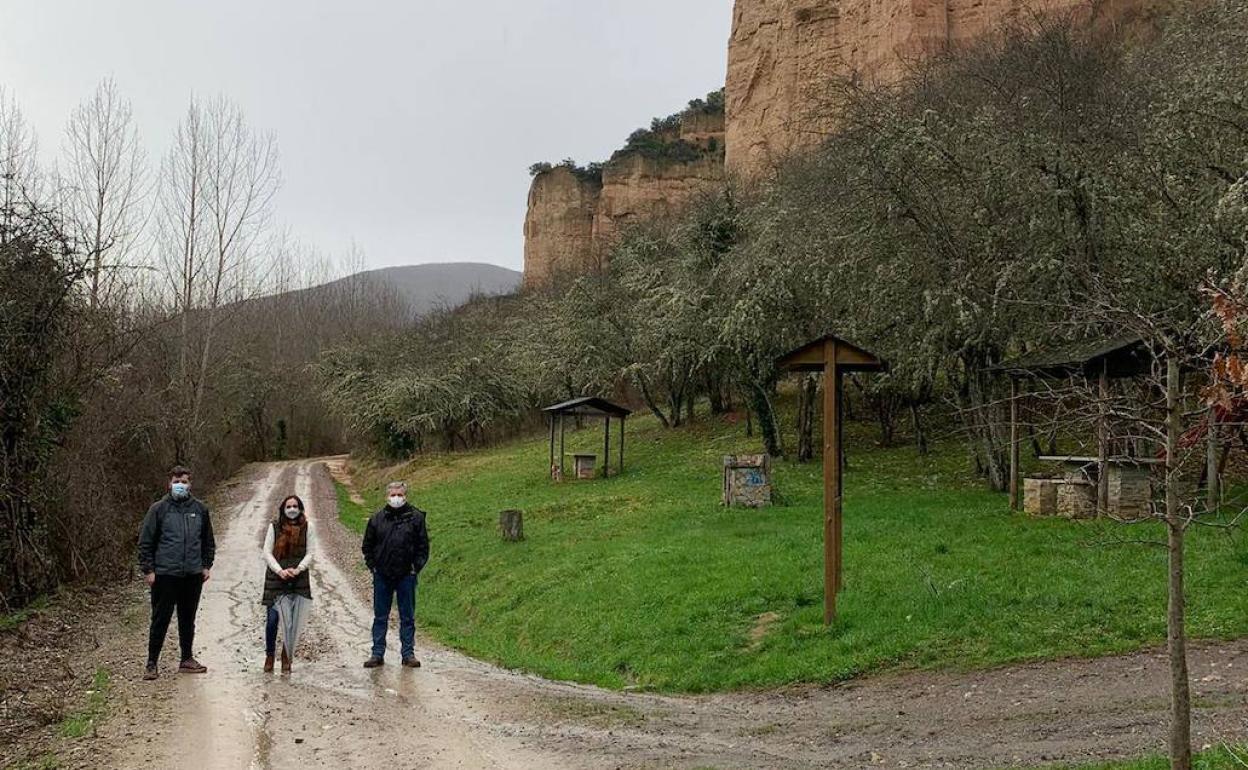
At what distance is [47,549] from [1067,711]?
13.7 metres

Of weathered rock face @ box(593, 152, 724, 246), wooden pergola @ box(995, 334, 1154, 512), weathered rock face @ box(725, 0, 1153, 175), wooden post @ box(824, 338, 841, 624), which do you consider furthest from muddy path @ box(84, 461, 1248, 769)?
weathered rock face @ box(593, 152, 724, 246)

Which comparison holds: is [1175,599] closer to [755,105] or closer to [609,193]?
[755,105]

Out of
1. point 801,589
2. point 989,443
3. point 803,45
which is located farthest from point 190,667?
point 803,45

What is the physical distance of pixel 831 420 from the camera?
1085 cm

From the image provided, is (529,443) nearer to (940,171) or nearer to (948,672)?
(940,171)

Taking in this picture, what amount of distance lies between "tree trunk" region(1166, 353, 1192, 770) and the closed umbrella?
301 inches

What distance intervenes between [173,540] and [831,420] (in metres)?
7.13

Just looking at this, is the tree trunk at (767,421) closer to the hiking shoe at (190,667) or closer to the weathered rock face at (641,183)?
the hiking shoe at (190,667)

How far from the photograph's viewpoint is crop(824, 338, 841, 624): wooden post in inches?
417

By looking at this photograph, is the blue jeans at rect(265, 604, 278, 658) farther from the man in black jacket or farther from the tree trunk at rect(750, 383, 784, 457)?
the tree trunk at rect(750, 383, 784, 457)

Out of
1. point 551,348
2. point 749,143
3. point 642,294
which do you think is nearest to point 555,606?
point 642,294

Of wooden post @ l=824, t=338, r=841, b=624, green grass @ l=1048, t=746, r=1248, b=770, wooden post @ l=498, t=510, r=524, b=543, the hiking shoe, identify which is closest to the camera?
green grass @ l=1048, t=746, r=1248, b=770

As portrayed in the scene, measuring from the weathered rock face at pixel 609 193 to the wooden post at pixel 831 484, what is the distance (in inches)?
2471

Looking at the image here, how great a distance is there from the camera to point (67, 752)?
6715 millimetres
